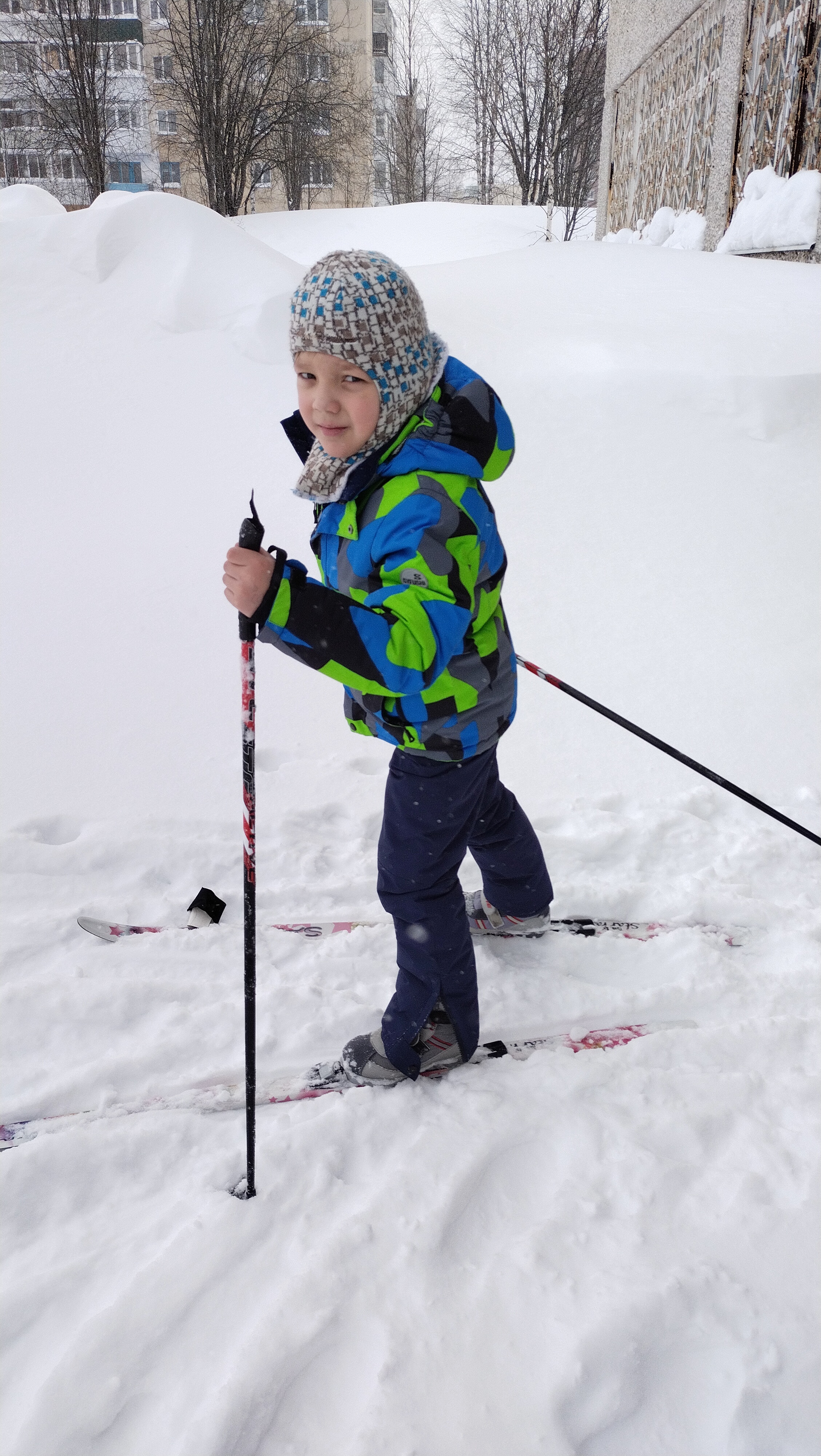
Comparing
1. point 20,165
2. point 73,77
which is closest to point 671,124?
point 73,77

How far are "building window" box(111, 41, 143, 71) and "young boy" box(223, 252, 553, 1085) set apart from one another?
67.8ft

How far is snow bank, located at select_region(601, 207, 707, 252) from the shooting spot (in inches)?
431

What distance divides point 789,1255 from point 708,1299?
A: 0.20m

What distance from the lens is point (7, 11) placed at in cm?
2042

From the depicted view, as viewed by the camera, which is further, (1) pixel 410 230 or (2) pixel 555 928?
(1) pixel 410 230

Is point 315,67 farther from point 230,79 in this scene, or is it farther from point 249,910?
point 249,910

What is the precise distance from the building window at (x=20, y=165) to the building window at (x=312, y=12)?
257 inches

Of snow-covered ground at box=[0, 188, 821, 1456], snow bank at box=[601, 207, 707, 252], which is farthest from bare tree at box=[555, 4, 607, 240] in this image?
snow-covered ground at box=[0, 188, 821, 1456]

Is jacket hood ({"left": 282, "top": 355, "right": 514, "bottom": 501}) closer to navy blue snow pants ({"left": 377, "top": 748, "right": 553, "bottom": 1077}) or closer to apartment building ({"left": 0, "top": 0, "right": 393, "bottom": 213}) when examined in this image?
navy blue snow pants ({"left": 377, "top": 748, "right": 553, "bottom": 1077})

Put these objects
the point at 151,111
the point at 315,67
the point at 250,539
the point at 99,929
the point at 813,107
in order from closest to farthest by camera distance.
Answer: the point at 250,539 < the point at 99,929 < the point at 813,107 < the point at 315,67 < the point at 151,111

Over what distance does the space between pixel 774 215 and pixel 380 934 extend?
892 centimetres

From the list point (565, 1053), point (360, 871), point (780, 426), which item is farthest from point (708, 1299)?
point (780, 426)

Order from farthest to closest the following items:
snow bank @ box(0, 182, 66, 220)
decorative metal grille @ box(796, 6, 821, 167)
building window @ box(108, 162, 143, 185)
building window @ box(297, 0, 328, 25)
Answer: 1. building window @ box(108, 162, 143, 185)
2. building window @ box(297, 0, 328, 25)
3. decorative metal grille @ box(796, 6, 821, 167)
4. snow bank @ box(0, 182, 66, 220)

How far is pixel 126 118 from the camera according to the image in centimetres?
2297
